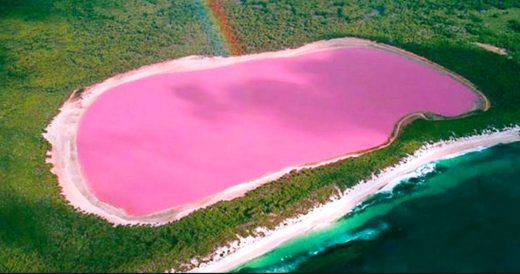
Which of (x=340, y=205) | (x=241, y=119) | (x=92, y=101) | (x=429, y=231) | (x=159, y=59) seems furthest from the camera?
(x=159, y=59)

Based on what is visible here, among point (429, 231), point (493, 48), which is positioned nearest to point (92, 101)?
point (429, 231)

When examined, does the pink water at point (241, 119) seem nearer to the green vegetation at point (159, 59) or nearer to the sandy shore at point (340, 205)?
the green vegetation at point (159, 59)

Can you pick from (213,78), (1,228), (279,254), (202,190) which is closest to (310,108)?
(213,78)

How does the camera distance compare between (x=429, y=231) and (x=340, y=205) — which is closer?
(x=429, y=231)

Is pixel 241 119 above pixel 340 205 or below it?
above

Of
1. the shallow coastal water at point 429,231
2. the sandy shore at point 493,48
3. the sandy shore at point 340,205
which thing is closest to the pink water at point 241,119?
the sandy shore at point 340,205

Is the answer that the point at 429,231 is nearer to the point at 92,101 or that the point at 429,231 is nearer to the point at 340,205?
the point at 340,205
